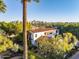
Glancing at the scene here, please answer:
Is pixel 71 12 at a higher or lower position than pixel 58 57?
higher

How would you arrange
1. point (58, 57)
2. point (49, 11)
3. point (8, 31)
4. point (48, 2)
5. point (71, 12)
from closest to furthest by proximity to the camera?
point (58, 57), point (48, 2), point (49, 11), point (71, 12), point (8, 31)

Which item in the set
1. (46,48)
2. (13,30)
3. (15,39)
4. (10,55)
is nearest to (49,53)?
(46,48)

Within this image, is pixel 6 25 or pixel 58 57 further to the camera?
pixel 6 25

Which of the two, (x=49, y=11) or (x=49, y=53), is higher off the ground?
(x=49, y=11)

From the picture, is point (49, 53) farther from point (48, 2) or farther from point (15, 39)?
point (15, 39)

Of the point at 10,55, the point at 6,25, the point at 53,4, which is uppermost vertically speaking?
the point at 53,4

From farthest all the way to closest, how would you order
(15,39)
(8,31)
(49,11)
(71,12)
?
(8,31) → (15,39) → (71,12) → (49,11)

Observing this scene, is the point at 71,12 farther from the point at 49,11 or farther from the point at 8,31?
the point at 8,31

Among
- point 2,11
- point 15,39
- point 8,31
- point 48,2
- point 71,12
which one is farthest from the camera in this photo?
point 8,31

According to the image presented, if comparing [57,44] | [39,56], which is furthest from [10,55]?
[57,44]
